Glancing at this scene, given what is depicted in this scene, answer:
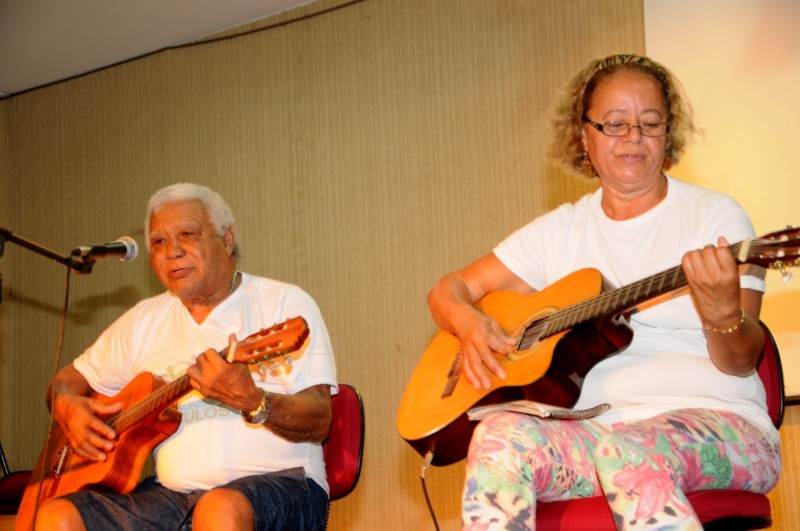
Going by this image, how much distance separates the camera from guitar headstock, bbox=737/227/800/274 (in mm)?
1896

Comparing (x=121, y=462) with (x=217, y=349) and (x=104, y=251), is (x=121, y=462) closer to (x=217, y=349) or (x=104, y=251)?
(x=217, y=349)

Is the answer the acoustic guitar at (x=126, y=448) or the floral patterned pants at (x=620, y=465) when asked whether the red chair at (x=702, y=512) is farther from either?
the acoustic guitar at (x=126, y=448)

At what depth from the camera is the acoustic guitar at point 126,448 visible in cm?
272

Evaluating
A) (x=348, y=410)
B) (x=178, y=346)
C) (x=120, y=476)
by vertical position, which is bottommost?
(x=120, y=476)

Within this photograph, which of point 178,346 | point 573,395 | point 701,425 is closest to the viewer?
point 701,425

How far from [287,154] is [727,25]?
2.18m

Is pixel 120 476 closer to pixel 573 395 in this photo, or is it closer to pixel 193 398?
pixel 193 398

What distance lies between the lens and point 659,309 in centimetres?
225

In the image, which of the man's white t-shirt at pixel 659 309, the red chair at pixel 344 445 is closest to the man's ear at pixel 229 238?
the red chair at pixel 344 445

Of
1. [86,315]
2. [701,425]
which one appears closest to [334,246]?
[86,315]

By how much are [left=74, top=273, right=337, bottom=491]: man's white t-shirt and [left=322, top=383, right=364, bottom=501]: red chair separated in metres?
0.05

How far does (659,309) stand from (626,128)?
508 mm

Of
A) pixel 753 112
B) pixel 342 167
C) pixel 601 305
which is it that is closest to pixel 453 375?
pixel 601 305

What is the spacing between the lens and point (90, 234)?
17.1ft
